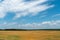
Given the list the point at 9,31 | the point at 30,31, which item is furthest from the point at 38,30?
the point at 9,31

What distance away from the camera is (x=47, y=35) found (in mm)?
6926

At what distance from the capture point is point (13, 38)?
22.5ft

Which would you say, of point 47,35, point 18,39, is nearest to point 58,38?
point 47,35

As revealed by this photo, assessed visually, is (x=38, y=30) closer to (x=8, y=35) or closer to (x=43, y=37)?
(x=43, y=37)

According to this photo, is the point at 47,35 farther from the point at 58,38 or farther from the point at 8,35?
the point at 8,35

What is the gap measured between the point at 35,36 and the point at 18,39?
0.35 m

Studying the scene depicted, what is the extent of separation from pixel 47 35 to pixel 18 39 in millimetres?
590

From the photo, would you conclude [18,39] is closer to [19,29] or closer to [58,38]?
[19,29]

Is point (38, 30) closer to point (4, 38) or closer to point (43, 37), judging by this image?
point (43, 37)

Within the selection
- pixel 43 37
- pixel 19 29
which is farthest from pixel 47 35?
pixel 19 29

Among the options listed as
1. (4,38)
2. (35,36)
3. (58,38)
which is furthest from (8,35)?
(58,38)

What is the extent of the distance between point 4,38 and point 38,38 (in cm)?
69

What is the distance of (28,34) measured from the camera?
6953mm

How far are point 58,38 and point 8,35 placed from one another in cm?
103
